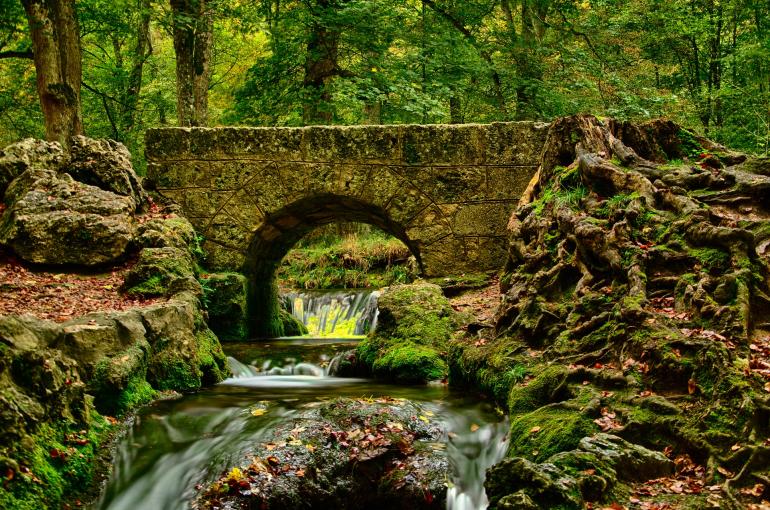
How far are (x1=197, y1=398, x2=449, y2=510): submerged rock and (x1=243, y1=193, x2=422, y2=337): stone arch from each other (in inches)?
210

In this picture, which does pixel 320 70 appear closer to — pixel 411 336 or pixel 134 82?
pixel 134 82

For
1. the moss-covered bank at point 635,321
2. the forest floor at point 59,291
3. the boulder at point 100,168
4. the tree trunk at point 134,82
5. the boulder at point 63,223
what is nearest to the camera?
the moss-covered bank at point 635,321

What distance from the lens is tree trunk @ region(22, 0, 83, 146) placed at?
9984 millimetres

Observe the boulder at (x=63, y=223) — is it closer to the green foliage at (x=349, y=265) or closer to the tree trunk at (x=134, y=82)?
the green foliage at (x=349, y=265)

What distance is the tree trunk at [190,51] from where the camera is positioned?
1210cm

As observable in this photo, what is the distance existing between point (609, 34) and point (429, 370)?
39.1ft

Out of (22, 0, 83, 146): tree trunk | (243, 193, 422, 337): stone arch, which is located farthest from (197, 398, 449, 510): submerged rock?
(22, 0, 83, 146): tree trunk

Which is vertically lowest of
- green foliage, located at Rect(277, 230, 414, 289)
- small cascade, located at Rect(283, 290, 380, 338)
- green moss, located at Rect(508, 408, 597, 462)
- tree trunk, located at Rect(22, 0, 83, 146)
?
small cascade, located at Rect(283, 290, 380, 338)

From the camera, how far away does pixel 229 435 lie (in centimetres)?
519

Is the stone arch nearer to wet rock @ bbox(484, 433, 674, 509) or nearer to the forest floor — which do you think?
the forest floor

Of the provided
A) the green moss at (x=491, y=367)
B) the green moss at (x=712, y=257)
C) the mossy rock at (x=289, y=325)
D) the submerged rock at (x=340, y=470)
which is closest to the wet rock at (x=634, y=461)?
the submerged rock at (x=340, y=470)

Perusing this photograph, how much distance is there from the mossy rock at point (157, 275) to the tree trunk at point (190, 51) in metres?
4.72

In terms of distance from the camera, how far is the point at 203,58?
12.8 metres

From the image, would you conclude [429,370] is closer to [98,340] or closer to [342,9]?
[98,340]
